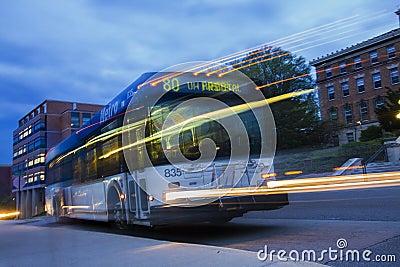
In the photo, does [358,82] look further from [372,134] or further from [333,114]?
[372,134]

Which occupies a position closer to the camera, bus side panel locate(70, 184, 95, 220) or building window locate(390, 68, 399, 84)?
bus side panel locate(70, 184, 95, 220)

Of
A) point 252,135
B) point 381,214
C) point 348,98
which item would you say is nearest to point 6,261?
point 252,135

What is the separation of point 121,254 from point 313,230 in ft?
12.6

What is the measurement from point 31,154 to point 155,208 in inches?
2881

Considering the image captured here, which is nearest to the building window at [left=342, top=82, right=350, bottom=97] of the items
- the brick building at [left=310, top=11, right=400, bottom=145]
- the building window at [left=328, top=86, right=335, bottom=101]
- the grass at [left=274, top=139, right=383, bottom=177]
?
the brick building at [left=310, top=11, right=400, bottom=145]

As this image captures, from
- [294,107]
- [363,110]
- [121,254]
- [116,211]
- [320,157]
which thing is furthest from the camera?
[363,110]

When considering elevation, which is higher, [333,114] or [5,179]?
[333,114]

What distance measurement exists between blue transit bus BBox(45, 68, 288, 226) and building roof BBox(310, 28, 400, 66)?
37302 millimetres

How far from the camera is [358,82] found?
44.5 metres

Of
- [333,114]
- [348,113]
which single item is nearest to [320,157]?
[348,113]

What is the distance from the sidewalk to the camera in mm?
4889

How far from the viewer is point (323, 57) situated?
45750 mm

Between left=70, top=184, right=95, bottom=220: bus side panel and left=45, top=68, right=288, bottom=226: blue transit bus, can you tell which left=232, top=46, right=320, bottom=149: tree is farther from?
left=45, top=68, right=288, bottom=226: blue transit bus

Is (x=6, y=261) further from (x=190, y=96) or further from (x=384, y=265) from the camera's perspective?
(x=384, y=265)
